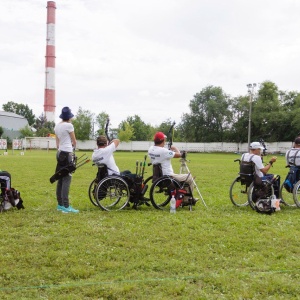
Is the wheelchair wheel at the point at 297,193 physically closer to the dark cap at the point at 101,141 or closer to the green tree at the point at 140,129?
the dark cap at the point at 101,141

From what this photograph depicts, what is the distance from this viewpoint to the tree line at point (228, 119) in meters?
65.6

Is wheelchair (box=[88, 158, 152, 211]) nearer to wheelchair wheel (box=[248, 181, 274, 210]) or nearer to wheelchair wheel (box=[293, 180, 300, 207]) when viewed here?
wheelchair wheel (box=[248, 181, 274, 210])

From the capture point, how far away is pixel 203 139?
7369 centimetres

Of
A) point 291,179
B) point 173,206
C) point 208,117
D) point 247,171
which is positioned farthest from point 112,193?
point 208,117

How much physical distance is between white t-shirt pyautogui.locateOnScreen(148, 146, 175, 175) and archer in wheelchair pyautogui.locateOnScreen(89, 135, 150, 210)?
0.26 metres

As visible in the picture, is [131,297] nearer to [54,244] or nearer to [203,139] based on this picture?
[54,244]

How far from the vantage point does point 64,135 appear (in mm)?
7340

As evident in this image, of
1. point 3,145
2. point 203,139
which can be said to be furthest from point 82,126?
point 203,139

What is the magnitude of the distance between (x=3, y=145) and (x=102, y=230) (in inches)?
2378

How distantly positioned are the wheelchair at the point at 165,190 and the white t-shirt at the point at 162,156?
9 centimetres

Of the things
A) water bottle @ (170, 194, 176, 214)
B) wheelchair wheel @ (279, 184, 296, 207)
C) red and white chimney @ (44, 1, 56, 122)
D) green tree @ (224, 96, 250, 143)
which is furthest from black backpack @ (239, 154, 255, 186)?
red and white chimney @ (44, 1, 56, 122)

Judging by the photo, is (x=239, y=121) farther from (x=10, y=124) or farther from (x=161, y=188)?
(x=161, y=188)

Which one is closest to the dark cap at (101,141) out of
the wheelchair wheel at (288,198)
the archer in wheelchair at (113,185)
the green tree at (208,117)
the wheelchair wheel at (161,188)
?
the archer in wheelchair at (113,185)

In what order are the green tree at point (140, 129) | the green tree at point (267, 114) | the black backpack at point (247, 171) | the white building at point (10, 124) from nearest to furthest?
1. the black backpack at point (247, 171)
2. the green tree at point (267, 114)
3. the white building at point (10, 124)
4. the green tree at point (140, 129)
